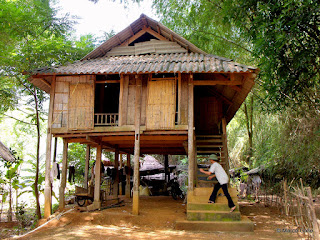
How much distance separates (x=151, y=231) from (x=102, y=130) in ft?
11.4

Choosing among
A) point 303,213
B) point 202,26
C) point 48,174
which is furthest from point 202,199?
point 202,26

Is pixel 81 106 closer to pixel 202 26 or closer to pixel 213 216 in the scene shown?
pixel 213 216

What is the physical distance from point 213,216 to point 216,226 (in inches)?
11.4

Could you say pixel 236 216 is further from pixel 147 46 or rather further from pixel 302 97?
pixel 147 46

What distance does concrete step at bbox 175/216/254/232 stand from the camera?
24.6 ft

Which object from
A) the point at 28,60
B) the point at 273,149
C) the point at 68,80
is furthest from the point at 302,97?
the point at 28,60

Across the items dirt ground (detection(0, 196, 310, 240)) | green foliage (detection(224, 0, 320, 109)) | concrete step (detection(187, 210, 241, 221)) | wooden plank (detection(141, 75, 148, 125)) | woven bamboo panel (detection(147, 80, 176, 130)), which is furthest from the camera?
wooden plank (detection(141, 75, 148, 125))

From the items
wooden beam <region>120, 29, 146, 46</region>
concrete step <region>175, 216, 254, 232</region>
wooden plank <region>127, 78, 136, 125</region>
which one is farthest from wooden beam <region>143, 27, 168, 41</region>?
concrete step <region>175, 216, 254, 232</region>

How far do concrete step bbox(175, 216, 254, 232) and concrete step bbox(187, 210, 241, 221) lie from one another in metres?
0.17

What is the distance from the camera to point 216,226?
25.0ft

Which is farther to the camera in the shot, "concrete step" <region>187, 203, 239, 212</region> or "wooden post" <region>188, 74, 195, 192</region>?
"wooden post" <region>188, 74, 195, 192</region>

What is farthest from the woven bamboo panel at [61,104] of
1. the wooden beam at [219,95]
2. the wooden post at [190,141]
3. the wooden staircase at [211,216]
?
the wooden beam at [219,95]

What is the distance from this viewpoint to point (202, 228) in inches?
301

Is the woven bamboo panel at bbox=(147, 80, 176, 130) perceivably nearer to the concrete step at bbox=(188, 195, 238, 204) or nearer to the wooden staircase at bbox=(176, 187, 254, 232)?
the concrete step at bbox=(188, 195, 238, 204)
